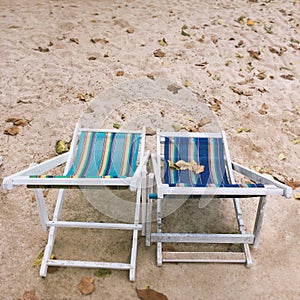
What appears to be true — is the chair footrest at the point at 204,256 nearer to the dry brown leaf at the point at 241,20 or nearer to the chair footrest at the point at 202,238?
the chair footrest at the point at 202,238

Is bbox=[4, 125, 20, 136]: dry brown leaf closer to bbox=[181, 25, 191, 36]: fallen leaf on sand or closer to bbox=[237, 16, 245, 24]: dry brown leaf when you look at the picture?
bbox=[181, 25, 191, 36]: fallen leaf on sand

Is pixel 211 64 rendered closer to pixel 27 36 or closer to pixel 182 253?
pixel 27 36

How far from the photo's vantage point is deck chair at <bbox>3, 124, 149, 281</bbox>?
2.12m

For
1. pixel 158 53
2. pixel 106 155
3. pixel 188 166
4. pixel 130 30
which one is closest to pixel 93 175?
pixel 106 155

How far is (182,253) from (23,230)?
1.15m

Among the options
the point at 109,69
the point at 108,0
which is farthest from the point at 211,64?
the point at 108,0

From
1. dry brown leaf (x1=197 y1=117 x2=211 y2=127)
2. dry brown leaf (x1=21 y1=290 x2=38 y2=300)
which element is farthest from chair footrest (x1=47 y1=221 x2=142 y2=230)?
dry brown leaf (x1=197 y1=117 x2=211 y2=127)

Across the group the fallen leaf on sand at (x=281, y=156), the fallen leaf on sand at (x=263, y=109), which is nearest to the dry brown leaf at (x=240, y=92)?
the fallen leaf on sand at (x=263, y=109)

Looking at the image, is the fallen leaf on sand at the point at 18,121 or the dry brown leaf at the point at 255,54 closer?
the fallen leaf on sand at the point at 18,121

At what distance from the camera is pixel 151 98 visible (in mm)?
4336

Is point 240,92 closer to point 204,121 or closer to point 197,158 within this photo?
point 204,121

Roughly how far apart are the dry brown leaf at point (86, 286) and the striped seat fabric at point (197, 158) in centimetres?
84

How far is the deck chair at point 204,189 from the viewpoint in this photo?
87.3 inches

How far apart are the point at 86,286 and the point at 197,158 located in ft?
4.02
